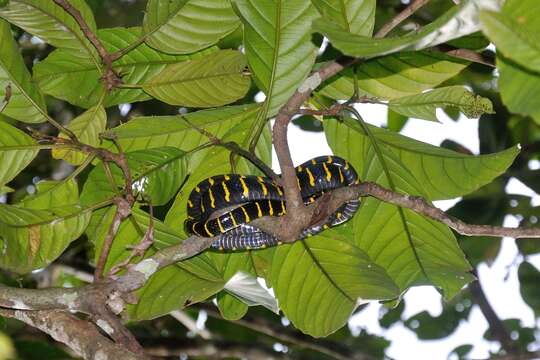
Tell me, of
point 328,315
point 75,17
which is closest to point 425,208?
point 328,315

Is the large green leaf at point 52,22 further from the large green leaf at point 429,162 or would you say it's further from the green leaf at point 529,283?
the green leaf at point 529,283

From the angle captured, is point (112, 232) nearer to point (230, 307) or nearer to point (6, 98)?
point (6, 98)

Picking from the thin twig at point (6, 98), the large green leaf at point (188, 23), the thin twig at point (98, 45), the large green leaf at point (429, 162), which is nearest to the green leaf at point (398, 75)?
the large green leaf at point (429, 162)

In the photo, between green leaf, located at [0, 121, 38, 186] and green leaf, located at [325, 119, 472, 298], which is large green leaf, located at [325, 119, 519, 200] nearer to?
green leaf, located at [325, 119, 472, 298]

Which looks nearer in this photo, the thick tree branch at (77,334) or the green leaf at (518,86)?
the green leaf at (518,86)

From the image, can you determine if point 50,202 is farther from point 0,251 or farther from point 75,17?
point 75,17

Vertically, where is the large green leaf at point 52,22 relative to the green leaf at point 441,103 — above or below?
above

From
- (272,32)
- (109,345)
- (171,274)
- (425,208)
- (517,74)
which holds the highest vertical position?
(272,32)
